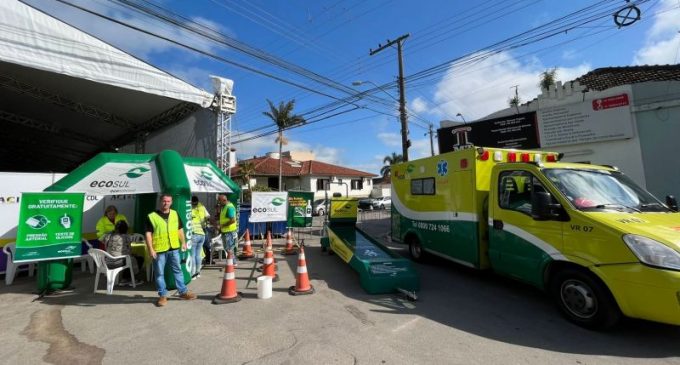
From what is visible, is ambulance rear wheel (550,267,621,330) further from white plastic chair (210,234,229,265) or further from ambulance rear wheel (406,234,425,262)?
white plastic chair (210,234,229,265)

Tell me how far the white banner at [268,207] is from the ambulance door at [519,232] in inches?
313

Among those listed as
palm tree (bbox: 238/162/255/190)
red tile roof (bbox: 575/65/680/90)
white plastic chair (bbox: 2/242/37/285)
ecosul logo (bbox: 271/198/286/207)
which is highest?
red tile roof (bbox: 575/65/680/90)

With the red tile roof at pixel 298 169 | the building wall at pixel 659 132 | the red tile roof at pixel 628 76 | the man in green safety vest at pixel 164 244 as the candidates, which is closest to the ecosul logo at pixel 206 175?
the man in green safety vest at pixel 164 244

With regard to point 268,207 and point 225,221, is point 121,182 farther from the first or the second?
point 268,207

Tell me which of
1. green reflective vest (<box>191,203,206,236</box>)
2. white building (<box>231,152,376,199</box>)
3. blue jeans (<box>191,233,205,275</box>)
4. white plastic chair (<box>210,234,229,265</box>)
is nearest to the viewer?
blue jeans (<box>191,233,205,275</box>)

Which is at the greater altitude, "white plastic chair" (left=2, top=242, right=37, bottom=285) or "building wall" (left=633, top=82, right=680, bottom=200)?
"building wall" (left=633, top=82, right=680, bottom=200)

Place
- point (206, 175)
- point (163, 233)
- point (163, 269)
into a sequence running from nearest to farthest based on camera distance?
point (163, 233) < point (163, 269) < point (206, 175)

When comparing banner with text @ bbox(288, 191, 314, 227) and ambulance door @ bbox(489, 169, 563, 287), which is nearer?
ambulance door @ bbox(489, 169, 563, 287)

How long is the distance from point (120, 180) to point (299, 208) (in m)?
6.57

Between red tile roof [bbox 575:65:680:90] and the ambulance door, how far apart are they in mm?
10041

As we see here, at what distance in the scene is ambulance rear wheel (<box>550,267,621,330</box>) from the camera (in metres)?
4.20

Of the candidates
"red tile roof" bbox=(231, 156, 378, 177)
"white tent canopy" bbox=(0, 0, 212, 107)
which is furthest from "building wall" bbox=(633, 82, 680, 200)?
"red tile roof" bbox=(231, 156, 378, 177)

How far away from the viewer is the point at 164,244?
564cm

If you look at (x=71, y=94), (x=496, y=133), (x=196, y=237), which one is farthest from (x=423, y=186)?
(x=71, y=94)
